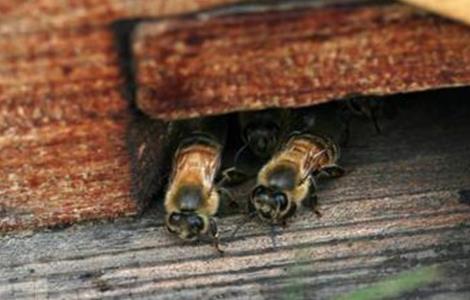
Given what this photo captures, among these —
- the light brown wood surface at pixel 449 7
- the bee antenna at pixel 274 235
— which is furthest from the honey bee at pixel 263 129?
the light brown wood surface at pixel 449 7

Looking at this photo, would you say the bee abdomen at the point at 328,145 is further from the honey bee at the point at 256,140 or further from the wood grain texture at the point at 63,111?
the wood grain texture at the point at 63,111

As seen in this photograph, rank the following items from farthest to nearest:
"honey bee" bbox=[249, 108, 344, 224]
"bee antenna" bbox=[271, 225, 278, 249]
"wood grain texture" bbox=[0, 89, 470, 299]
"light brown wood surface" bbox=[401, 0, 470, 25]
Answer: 1. "honey bee" bbox=[249, 108, 344, 224]
2. "bee antenna" bbox=[271, 225, 278, 249]
3. "wood grain texture" bbox=[0, 89, 470, 299]
4. "light brown wood surface" bbox=[401, 0, 470, 25]

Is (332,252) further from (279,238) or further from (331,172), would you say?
(331,172)

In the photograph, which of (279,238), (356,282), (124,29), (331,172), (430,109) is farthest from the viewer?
(430,109)

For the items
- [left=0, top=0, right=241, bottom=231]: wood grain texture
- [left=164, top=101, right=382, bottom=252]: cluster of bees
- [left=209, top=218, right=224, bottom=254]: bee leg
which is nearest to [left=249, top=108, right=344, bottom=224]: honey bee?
[left=164, top=101, right=382, bottom=252]: cluster of bees

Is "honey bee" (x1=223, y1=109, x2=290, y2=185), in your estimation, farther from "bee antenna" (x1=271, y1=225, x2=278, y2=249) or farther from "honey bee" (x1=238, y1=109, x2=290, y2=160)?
"bee antenna" (x1=271, y1=225, x2=278, y2=249)

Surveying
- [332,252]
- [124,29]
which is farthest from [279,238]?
[124,29]
